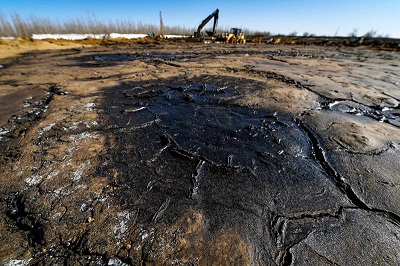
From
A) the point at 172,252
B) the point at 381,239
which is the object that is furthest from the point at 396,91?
the point at 172,252

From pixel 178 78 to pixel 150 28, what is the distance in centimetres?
1621

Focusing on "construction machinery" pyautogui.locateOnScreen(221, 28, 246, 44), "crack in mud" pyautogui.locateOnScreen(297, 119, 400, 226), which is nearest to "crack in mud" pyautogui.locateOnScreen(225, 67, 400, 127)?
"crack in mud" pyautogui.locateOnScreen(297, 119, 400, 226)

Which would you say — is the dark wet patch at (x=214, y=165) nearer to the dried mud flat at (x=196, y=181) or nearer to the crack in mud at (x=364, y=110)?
the dried mud flat at (x=196, y=181)

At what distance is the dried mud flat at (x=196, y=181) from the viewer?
3.36 ft

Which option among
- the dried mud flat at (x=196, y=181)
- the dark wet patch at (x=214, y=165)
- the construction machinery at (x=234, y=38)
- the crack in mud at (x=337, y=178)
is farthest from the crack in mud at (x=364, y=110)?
the construction machinery at (x=234, y=38)

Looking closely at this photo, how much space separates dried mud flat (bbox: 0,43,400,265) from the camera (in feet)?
3.36

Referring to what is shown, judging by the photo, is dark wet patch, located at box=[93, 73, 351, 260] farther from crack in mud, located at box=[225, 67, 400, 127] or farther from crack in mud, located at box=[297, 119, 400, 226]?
crack in mud, located at box=[225, 67, 400, 127]

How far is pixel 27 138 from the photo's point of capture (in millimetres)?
1869

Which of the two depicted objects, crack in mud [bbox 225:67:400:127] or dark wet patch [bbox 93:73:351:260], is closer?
dark wet patch [bbox 93:73:351:260]

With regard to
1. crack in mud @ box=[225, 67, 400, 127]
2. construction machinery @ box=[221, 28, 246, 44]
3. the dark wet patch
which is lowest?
the dark wet patch

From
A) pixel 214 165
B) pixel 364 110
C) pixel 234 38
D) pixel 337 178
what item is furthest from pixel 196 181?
pixel 234 38

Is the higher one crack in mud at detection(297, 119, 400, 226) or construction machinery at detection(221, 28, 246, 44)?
construction machinery at detection(221, 28, 246, 44)

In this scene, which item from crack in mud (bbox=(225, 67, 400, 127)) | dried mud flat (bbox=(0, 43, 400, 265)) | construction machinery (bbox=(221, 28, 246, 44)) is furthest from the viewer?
construction machinery (bbox=(221, 28, 246, 44))

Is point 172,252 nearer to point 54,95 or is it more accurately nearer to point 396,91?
point 54,95
